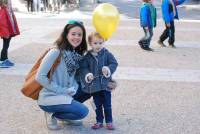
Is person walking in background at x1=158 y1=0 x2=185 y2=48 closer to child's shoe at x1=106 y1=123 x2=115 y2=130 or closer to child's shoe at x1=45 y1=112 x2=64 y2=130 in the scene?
child's shoe at x1=106 y1=123 x2=115 y2=130

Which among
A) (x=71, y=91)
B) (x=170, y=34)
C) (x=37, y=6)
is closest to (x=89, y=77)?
(x=71, y=91)

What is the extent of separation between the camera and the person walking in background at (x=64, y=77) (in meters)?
4.58

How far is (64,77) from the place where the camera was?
4695 millimetres

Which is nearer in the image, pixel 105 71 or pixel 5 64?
pixel 105 71

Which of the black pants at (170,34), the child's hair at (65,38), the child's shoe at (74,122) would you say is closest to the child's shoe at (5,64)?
the child's shoe at (74,122)

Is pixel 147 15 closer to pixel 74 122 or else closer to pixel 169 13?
pixel 169 13

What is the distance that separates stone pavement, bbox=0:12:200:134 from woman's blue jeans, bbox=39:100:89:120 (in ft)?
0.72

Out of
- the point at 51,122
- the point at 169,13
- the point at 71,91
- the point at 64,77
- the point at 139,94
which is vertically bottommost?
the point at 139,94

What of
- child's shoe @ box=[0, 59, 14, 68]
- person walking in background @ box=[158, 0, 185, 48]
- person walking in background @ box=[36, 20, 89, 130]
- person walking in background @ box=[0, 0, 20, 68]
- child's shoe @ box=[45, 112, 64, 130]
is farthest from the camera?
person walking in background @ box=[158, 0, 185, 48]

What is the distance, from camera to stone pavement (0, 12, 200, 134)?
502 centimetres

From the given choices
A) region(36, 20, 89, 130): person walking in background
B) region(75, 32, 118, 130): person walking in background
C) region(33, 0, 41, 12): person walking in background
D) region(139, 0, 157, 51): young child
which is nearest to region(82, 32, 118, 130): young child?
region(75, 32, 118, 130): person walking in background

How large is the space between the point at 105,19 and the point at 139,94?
211 centimetres

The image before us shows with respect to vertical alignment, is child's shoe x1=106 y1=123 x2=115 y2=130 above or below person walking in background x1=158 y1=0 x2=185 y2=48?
below

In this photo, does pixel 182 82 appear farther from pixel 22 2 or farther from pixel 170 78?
pixel 22 2
